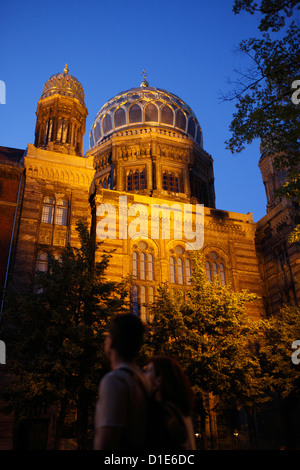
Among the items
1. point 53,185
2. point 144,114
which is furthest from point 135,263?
point 144,114

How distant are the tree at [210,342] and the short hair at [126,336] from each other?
13052 mm

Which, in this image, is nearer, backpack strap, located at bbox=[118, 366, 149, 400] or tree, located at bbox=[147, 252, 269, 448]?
backpack strap, located at bbox=[118, 366, 149, 400]

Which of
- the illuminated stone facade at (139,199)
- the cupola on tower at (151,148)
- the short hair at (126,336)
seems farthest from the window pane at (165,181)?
the short hair at (126,336)

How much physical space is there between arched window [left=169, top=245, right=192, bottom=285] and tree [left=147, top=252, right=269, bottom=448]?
5422 mm

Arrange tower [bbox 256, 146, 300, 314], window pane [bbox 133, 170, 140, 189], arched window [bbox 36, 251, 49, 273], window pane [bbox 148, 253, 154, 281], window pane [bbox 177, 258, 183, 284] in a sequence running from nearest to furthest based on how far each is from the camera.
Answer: arched window [bbox 36, 251, 49, 273] < window pane [bbox 148, 253, 154, 281] < window pane [bbox 177, 258, 183, 284] < tower [bbox 256, 146, 300, 314] < window pane [bbox 133, 170, 140, 189]

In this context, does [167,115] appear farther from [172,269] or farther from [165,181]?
[172,269]

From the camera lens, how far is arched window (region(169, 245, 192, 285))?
24594 millimetres

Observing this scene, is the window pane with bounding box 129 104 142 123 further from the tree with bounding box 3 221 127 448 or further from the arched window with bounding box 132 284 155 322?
the tree with bounding box 3 221 127 448

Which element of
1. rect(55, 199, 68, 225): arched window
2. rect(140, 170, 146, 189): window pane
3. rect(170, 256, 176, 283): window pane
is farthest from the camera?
rect(140, 170, 146, 189): window pane

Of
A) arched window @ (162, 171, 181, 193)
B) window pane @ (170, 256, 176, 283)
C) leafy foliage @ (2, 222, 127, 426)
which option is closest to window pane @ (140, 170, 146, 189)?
arched window @ (162, 171, 181, 193)

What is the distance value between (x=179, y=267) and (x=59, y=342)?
1196cm

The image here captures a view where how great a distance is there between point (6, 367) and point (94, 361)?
3.00 meters

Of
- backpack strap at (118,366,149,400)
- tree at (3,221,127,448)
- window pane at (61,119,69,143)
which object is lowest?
backpack strap at (118,366,149,400)

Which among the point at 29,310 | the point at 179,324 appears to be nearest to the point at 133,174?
the point at 179,324
